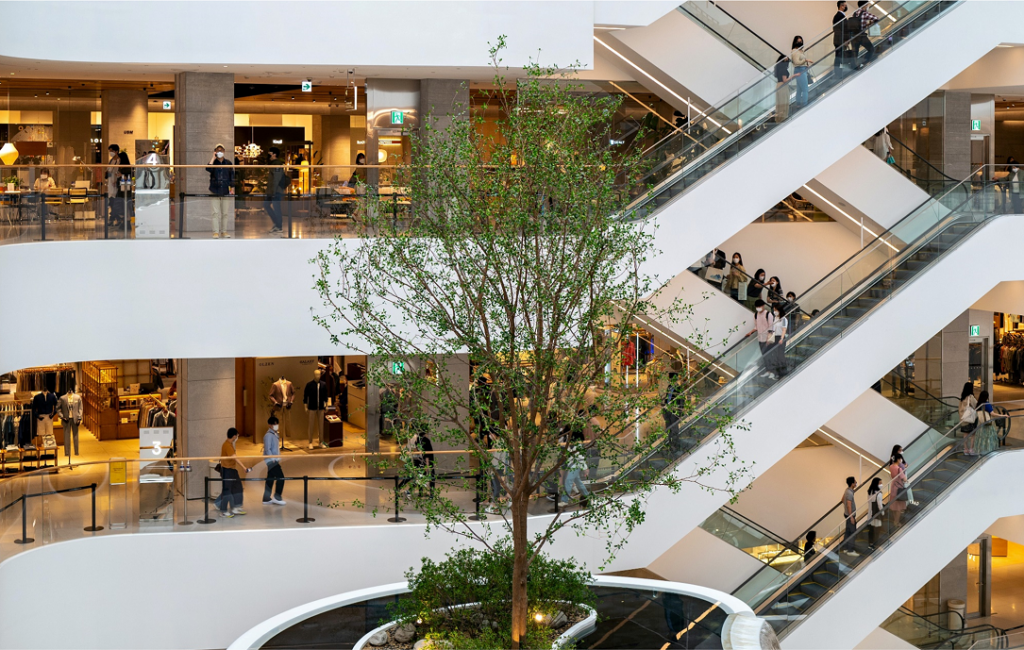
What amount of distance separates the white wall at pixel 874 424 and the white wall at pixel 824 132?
4.50 meters

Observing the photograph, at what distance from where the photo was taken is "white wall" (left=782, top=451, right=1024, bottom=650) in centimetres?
1529

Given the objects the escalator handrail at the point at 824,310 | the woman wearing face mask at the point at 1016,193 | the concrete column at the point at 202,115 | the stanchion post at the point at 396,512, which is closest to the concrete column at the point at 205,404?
the concrete column at the point at 202,115

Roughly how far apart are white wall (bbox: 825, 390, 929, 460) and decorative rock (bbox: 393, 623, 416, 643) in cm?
995

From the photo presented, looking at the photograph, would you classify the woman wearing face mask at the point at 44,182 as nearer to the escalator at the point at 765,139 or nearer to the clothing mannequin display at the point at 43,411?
the clothing mannequin display at the point at 43,411

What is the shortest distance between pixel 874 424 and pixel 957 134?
5987 mm

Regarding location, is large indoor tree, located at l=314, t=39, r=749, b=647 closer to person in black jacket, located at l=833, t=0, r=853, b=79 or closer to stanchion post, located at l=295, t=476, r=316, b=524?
stanchion post, located at l=295, t=476, r=316, b=524

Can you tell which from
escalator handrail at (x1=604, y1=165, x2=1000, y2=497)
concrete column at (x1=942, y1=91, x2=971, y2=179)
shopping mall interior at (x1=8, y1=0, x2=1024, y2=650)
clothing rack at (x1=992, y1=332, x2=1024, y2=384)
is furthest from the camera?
clothing rack at (x1=992, y1=332, x2=1024, y2=384)

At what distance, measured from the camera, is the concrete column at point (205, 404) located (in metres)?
16.4

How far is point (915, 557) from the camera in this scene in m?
15.9

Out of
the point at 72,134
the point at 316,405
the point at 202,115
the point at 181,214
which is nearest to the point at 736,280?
the point at 316,405

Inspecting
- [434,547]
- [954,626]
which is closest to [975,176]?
[954,626]

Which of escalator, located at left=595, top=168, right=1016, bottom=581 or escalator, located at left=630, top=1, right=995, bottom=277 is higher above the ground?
escalator, located at left=630, top=1, right=995, bottom=277

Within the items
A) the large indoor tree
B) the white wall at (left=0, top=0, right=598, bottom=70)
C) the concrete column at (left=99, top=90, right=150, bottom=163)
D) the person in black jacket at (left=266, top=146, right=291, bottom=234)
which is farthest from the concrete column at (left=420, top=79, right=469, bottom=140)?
the concrete column at (left=99, top=90, right=150, bottom=163)

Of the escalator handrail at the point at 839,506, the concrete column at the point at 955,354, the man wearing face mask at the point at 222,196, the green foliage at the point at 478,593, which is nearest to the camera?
the green foliage at the point at 478,593
